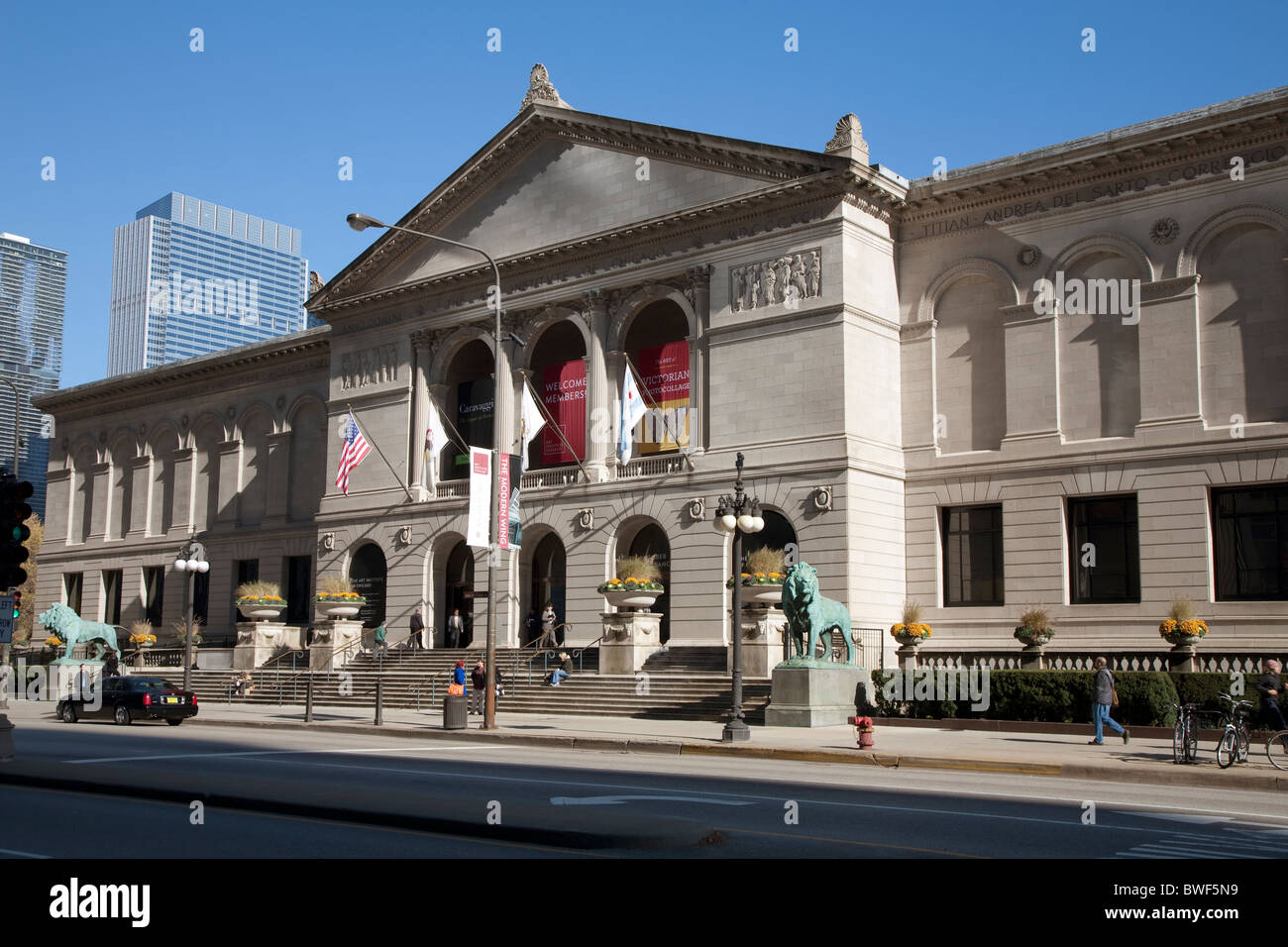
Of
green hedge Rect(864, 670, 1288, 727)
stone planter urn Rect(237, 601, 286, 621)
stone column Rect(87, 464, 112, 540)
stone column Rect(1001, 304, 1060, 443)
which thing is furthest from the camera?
stone column Rect(87, 464, 112, 540)

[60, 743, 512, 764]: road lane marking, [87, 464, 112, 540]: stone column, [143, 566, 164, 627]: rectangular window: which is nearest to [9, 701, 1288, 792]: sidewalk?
[60, 743, 512, 764]: road lane marking

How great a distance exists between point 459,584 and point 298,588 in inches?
480

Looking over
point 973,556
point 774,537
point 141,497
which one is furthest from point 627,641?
point 141,497

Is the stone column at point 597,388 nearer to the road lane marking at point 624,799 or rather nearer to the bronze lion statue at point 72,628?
the bronze lion statue at point 72,628

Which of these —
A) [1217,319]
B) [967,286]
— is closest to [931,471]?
[967,286]

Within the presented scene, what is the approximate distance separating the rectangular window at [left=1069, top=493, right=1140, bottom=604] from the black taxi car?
25797 mm

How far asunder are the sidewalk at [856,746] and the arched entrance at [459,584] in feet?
41.9

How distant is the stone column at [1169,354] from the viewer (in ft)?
117

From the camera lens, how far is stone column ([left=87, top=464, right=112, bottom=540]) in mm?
69438

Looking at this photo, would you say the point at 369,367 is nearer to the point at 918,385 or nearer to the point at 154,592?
the point at 154,592

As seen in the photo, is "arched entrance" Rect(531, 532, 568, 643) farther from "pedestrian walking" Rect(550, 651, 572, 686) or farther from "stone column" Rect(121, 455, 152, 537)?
"stone column" Rect(121, 455, 152, 537)

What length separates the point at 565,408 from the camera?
47375 millimetres

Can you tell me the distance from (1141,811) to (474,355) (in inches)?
1622

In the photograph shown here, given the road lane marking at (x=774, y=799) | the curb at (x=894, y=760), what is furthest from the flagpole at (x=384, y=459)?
the road lane marking at (x=774, y=799)
